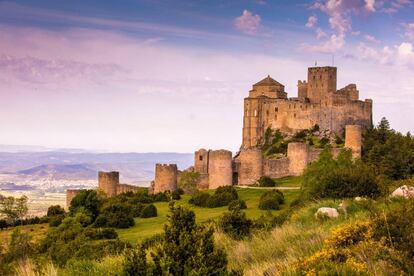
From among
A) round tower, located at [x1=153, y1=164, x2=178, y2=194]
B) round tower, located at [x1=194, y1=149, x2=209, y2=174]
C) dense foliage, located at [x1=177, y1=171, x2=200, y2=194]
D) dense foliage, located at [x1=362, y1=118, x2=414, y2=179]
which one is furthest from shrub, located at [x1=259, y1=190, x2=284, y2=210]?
round tower, located at [x1=194, y1=149, x2=209, y2=174]

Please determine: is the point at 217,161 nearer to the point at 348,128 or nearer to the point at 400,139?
the point at 348,128

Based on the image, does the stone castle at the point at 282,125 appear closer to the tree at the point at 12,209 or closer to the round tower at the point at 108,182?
the round tower at the point at 108,182

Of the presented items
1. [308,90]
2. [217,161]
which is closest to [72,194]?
[217,161]

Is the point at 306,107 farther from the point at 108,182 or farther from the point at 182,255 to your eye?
the point at 182,255

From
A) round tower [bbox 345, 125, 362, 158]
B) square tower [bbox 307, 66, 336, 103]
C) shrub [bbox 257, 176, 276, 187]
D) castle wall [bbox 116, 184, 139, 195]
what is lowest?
castle wall [bbox 116, 184, 139, 195]

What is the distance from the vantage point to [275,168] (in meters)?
59.2

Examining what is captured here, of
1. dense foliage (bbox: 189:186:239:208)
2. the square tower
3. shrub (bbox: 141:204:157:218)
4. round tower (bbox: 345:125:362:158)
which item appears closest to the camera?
shrub (bbox: 141:204:157:218)

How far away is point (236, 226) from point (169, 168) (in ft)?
132

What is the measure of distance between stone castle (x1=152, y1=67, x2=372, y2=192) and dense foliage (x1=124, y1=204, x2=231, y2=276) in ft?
160

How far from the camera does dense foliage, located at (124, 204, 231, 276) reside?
8352mm

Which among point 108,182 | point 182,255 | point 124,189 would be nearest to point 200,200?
point 108,182

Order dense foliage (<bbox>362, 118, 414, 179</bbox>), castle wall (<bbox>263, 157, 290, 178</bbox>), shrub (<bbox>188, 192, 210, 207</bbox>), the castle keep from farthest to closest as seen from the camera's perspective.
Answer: the castle keep
castle wall (<bbox>263, 157, 290, 178</bbox>)
dense foliage (<bbox>362, 118, 414, 179</bbox>)
shrub (<bbox>188, 192, 210, 207</bbox>)

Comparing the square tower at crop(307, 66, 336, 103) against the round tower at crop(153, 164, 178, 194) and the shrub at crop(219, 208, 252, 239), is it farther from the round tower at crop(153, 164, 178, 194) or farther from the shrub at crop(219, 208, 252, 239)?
A: the shrub at crop(219, 208, 252, 239)

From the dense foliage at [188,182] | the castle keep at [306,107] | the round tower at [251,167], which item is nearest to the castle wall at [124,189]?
the dense foliage at [188,182]
